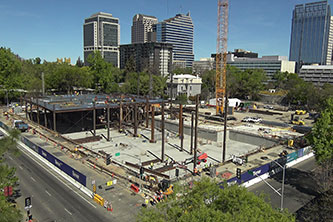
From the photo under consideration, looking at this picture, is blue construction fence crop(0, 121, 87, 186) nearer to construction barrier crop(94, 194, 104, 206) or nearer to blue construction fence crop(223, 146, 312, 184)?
construction barrier crop(94, 194, 104, 206)

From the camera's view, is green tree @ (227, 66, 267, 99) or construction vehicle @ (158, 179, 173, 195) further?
green tree @ (227, 66, 267, 99)

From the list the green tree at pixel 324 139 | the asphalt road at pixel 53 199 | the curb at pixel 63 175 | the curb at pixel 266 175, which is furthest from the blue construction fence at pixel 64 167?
the green tree at pixel 324 139

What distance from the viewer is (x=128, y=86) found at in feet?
352

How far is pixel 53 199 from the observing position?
2631 centimetres

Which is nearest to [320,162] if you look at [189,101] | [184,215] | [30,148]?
[184,215]

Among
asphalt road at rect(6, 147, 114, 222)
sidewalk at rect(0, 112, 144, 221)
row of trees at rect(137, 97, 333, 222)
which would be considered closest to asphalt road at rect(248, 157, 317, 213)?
row of trees at rect(137, 97, 333, 222)

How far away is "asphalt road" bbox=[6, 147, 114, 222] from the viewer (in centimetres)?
2336

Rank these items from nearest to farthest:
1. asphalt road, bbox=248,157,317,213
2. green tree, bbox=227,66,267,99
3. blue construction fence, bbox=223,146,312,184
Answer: asphalt road, bbox=248,157,317,213 < blue construction fence, bbox=223,146,312,184 < green tree, bbox=227,66,267,99

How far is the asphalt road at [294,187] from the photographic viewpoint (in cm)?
2728

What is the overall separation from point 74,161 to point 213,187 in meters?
26.3

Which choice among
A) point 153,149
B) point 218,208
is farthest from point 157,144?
point 218,208

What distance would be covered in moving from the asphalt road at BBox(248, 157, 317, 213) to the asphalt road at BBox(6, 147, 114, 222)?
1638cm

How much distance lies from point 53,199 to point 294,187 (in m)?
25.7

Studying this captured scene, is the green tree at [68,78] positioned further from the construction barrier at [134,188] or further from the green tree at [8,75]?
the construction barrier at [134,188]
